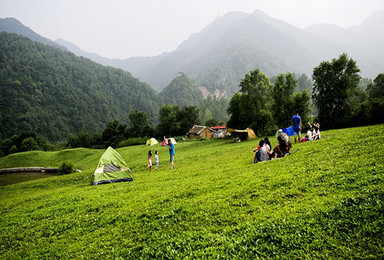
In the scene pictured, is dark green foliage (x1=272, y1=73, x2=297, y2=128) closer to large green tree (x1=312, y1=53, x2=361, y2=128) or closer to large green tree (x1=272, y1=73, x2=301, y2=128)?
large green tree (x1=272, y1=73, x2=301, y2=128)

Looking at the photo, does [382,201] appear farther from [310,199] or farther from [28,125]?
[28,125]

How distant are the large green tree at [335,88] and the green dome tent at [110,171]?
133 feet

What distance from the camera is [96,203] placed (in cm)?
1350

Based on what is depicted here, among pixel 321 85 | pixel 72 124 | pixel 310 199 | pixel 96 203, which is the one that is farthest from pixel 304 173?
pixel 72 124

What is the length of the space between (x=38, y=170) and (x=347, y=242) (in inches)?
2430

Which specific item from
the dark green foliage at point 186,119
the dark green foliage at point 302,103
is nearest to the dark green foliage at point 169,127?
the dark green foliage at point 186,119

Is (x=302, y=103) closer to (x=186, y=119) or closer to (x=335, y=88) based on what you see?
(x=335, y=88)

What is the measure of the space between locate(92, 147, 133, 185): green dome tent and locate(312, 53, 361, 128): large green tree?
40547 mm

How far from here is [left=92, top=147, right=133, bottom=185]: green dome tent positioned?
67.9ft

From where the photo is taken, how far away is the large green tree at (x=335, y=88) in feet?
133

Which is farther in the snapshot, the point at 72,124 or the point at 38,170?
the point at 72,124

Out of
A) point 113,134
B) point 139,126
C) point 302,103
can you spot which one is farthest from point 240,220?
point 139,126

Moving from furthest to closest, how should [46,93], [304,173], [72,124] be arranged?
[46,93]
[72,124]
[304,173]

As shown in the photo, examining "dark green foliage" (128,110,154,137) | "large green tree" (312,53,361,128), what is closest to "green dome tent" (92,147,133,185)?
"large green tree" (312,53,361,128)
